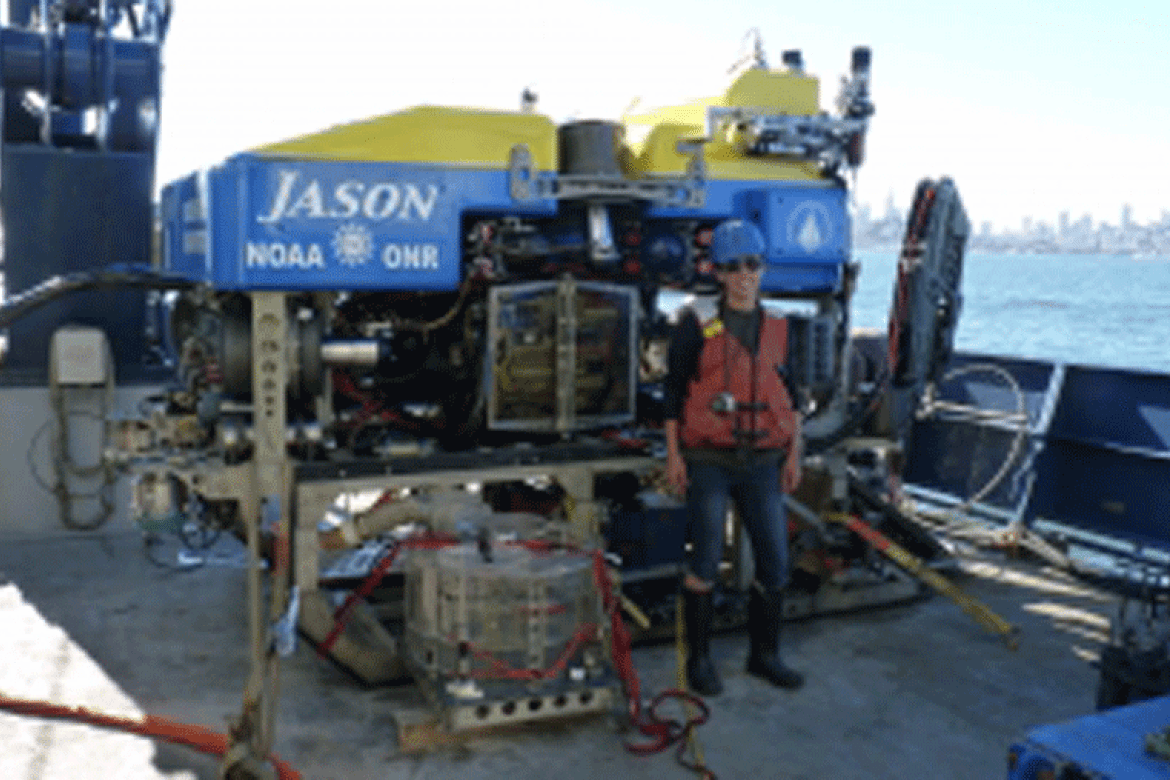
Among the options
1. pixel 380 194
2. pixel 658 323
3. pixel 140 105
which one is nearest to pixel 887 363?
pixel 658 323

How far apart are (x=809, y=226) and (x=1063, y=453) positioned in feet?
10.3

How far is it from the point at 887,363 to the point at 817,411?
1.58 feet

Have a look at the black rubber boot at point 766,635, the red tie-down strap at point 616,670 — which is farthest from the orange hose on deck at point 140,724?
the black rubber boot at point 766,635

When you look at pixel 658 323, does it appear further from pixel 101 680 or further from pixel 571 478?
pixel 101 680

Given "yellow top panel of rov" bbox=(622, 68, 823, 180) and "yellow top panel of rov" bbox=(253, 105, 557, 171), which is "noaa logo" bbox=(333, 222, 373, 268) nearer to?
"yellow top panel of rov" bbox=(253, 105, 557, 171)

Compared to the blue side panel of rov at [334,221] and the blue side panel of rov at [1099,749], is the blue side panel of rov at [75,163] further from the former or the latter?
the blue side panel of rov at [1099,749]

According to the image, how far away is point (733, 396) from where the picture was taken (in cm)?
496

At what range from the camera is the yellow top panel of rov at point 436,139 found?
15.7 feet

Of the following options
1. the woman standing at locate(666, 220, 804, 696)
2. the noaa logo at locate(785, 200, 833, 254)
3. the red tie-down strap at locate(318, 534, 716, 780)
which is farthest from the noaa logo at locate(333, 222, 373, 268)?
the noaa logo at locate(785, 200, 833, 254)

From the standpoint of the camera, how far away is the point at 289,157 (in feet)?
15.4

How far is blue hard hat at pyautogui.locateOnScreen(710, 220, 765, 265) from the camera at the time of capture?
491 centimetres

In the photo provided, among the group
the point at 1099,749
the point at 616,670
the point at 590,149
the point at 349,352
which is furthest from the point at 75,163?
the point at 1099,749

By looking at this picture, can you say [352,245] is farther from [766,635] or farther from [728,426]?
[766,635]

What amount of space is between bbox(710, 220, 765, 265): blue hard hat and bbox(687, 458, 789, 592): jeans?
91 centimetres
